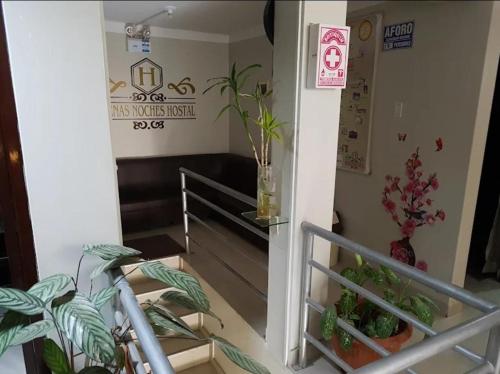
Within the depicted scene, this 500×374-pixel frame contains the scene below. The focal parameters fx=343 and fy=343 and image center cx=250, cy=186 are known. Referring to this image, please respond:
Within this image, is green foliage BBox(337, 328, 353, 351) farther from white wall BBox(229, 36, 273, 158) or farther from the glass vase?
white wall BBox(229, 36, 273, 158)

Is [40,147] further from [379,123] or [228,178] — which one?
[379,123]

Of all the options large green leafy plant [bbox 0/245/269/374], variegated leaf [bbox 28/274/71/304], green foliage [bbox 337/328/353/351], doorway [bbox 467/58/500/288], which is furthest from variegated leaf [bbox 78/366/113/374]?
doorway [bbox 467/58/500/288]

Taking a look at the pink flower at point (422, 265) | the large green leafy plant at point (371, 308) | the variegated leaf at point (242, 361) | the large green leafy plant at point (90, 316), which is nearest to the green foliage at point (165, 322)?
the large green leafy plant at point (90, 316)

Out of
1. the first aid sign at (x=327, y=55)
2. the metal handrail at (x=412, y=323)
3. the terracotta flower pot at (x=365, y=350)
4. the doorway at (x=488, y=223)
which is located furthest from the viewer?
the doorway at (x=488, y=223)

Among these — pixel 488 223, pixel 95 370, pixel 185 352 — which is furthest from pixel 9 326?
pixel 488 223

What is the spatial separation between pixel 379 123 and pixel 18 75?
1754 mm

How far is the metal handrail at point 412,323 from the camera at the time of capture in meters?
0.76

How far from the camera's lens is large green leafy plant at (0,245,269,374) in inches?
31.6

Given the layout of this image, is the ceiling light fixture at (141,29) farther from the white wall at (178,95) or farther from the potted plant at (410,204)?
the potted plant at (410,204)

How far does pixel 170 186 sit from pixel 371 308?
108cm

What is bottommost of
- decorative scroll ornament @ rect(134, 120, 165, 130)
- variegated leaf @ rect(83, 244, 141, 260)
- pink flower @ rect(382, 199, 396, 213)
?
pink flower @ rect(382, 199, 396, 213)

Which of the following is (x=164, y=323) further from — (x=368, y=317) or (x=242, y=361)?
(x=368, y=317)

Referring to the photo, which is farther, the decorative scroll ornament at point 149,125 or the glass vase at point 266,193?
the glass vase at point 266,193

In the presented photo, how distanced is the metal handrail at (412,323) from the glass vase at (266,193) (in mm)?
154
